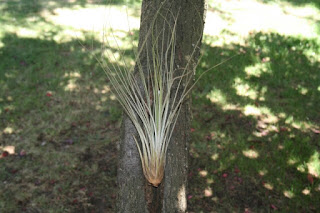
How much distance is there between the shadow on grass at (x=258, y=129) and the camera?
11.2 feet

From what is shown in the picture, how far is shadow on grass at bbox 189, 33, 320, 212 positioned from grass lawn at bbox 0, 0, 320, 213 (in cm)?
1

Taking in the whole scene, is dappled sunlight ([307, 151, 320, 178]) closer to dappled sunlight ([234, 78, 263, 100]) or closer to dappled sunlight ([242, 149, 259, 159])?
dappled sunlight ([242, 149, 259, 159])

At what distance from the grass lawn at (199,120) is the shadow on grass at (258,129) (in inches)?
0.5

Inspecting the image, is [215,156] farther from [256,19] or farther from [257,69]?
[256,19]

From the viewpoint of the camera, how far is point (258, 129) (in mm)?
4258

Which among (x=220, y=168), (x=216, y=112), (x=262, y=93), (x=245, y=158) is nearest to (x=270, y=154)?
(x=245, y=158)

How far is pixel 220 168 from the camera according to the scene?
3717 mm

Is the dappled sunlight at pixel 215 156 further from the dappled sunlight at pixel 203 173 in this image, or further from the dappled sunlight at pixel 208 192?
the dappled sunlight at pixel 208 192

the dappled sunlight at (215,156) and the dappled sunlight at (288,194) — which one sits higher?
the dappled sunlight at (215,156)

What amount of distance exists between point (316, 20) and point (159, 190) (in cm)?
659

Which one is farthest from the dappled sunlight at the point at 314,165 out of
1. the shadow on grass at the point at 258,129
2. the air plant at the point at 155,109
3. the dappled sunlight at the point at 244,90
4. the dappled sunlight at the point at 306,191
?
the air plant at the point at 155,109

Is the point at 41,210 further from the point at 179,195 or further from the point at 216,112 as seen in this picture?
the point at 216,112

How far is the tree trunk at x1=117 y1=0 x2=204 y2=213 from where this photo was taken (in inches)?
75.9

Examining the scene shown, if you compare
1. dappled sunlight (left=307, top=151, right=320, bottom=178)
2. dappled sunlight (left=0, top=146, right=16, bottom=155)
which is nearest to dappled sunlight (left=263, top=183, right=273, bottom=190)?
dappled sunlight (left=307, top=151, right=320, bottom=178)
